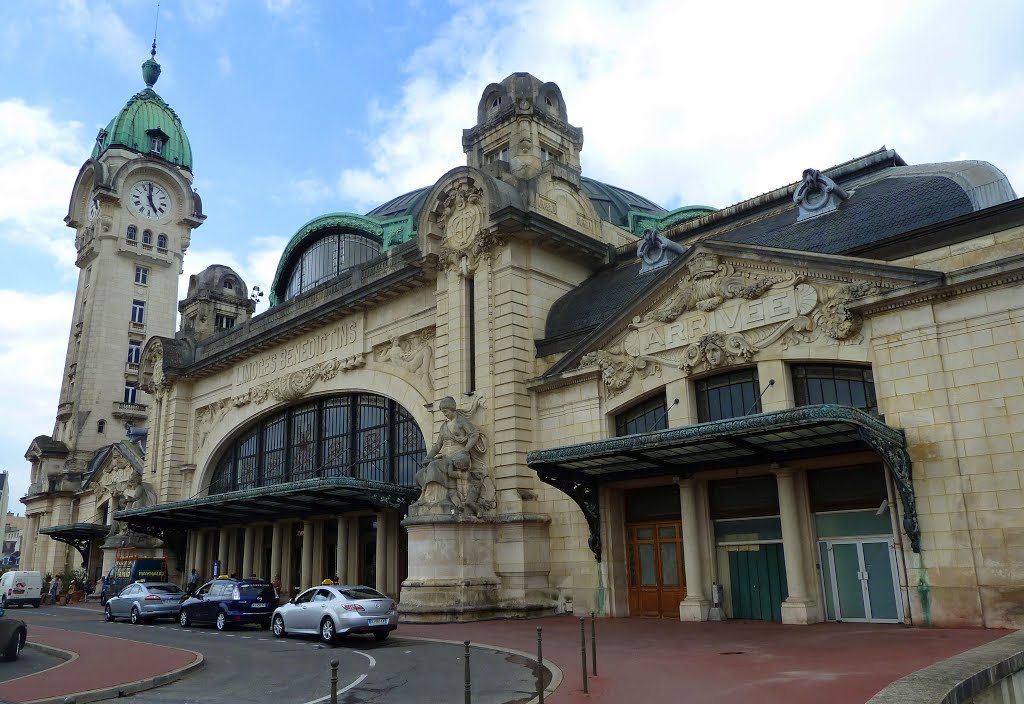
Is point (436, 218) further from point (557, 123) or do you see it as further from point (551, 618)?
point (551, 618)

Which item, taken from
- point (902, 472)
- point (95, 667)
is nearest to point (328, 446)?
point (95, 667)

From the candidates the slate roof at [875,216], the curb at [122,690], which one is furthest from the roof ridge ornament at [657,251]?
the curb at [122,690]

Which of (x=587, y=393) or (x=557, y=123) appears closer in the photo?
(x=587, y=393)

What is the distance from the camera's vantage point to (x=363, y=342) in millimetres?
32625

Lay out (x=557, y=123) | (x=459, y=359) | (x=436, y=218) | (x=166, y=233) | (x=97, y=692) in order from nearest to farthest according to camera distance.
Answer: (x=97, y=692) → (x=459, y=359) → (x=436, y=218) → (x=557, y=123) → (x=166, y=233)

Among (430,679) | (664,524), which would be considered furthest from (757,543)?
(430,679)

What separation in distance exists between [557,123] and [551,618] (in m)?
18.6

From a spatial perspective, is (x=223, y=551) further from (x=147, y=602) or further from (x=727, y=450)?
(x=727, y=450)

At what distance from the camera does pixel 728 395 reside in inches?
849

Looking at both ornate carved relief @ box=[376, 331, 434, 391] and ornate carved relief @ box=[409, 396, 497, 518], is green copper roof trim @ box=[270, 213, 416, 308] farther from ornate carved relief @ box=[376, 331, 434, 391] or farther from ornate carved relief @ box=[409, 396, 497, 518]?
ornate carved relief @ box=[409, 396, 497, 518]

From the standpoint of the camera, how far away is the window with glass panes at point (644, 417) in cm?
2303

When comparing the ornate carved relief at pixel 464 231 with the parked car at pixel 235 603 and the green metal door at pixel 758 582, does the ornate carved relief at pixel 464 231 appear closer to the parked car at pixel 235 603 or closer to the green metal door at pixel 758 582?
the parked car at pixel 235 603

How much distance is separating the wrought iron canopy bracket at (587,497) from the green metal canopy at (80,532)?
3457cm

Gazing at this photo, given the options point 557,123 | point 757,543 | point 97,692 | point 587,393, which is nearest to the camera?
point 97,692
